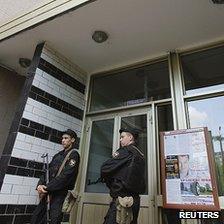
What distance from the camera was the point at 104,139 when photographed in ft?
11.1

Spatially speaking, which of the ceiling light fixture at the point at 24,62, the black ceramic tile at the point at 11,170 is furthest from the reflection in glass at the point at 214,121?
the ceiling light fixture at the point at 24,62

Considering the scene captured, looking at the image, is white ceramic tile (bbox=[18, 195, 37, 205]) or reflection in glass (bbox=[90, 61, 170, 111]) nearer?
white ceramic tile (bbox=[18, 195, 37, 205])

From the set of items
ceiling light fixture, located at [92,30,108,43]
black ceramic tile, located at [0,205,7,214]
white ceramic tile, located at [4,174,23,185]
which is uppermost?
ceiling light fixture, located at [92,30,108,43]

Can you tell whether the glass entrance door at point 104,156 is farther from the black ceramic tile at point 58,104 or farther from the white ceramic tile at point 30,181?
the white ceramic tile at point 30,181

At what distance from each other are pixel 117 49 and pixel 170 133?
140cm

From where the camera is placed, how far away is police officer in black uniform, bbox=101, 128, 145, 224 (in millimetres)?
2035

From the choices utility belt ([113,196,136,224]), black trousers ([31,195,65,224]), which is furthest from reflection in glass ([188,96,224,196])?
black trousers ([31,195,65,224])

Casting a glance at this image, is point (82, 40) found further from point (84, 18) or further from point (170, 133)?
point (170, 133)

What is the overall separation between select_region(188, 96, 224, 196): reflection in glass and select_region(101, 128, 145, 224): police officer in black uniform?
88 cm

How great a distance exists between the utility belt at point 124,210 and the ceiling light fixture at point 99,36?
202 centimetres

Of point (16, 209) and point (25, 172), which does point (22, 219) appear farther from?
point (25, 172)

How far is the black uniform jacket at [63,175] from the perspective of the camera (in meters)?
2.26

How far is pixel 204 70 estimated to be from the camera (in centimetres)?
305

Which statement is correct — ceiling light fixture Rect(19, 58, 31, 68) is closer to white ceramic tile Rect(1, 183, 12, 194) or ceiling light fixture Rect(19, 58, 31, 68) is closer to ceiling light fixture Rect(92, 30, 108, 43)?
ceiling light fixture Rect(92, 30, 108, 43)
